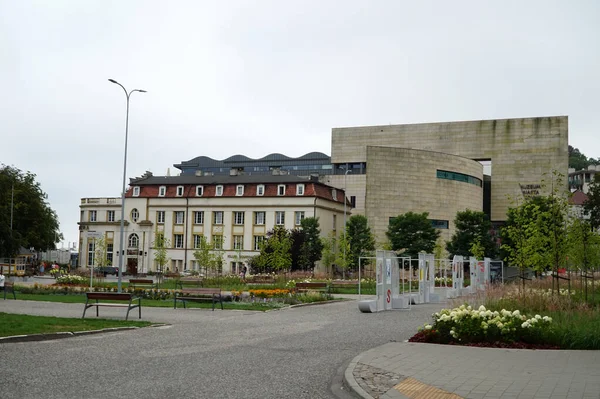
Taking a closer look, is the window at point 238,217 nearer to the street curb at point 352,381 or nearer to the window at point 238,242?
the window at point 238,242

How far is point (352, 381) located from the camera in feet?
31.8

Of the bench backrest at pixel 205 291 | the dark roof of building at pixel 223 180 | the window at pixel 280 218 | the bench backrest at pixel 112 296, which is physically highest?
the dark roof of building at pixel 223 180

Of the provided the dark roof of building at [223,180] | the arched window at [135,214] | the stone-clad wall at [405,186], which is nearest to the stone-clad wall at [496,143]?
the stone-clad wall at [405,186]

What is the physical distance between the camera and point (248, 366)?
36.9 ft

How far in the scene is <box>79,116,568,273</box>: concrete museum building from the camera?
8312cm

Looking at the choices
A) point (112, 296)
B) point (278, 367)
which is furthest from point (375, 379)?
point (112, 296)

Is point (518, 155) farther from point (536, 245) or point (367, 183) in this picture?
point (536, 245)

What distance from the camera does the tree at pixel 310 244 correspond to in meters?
73.1

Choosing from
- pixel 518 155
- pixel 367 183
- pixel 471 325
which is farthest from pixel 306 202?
pixel 471 325

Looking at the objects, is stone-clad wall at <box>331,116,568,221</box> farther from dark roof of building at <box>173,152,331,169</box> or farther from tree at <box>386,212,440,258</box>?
dark roof of building at <box>173,152,331,169</box>

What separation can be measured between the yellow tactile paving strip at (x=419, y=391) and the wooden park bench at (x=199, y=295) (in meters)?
16.1

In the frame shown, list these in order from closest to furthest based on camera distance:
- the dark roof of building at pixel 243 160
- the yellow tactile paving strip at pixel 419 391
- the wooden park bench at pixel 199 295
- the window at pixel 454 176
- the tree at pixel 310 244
Answer: the yellow tactile paving strip at pixel 419 391, the wooden park bench at pixel 199 295, the tree at pixel 310 244, the window at pixel 454 176, the dark roof of building at pixel 243 160

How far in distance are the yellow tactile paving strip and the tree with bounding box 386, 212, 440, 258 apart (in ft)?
213

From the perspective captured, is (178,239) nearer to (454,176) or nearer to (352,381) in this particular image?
(454,176)
